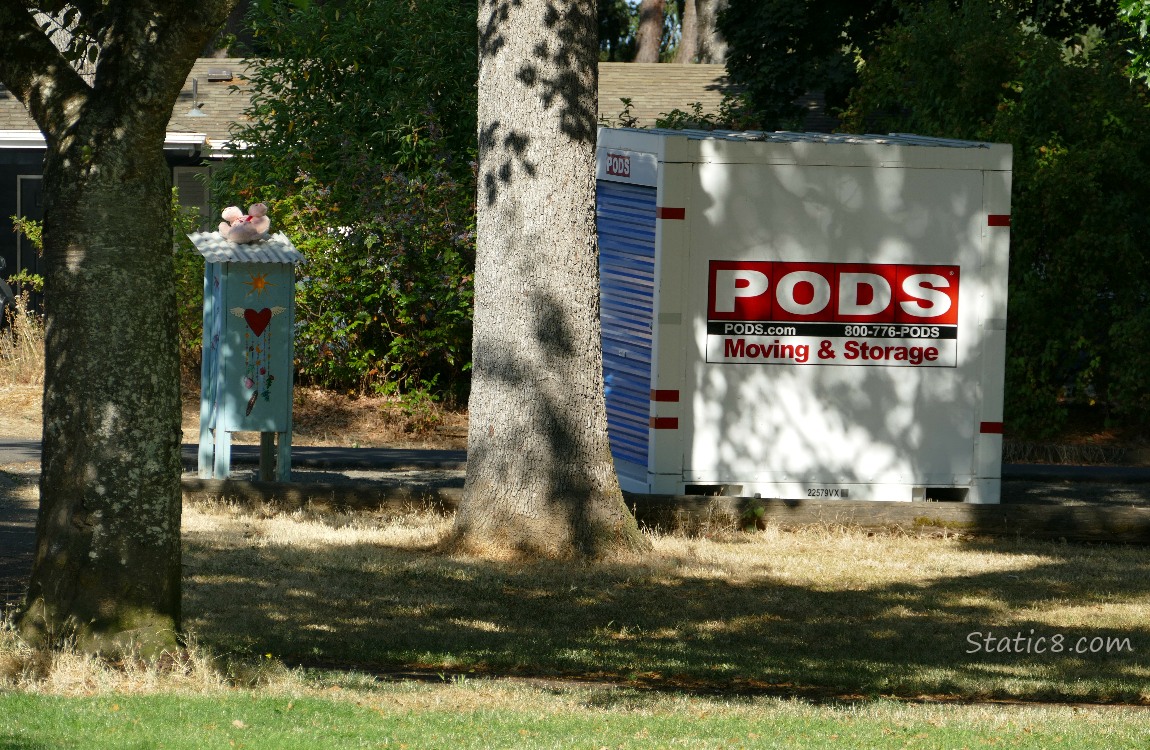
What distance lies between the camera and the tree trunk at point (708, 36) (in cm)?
4044

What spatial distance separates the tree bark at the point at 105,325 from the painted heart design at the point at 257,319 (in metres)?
5.48

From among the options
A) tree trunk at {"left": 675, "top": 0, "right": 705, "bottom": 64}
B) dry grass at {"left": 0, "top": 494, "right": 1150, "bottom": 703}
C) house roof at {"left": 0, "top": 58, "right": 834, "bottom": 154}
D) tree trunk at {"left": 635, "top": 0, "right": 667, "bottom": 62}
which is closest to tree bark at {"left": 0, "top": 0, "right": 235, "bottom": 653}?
dry grass at {"left": 0, "top": 494, "right": 1150, "bottom": 703}

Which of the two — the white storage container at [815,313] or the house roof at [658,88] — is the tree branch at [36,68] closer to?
the white storage container at [815,313]

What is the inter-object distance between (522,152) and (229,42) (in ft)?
7.54

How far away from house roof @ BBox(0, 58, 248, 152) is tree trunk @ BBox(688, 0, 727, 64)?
14.4m

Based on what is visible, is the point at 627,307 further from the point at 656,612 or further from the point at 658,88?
the point at 658,88

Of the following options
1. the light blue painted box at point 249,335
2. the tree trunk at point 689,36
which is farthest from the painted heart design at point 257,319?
the tree trunk at point 689,36

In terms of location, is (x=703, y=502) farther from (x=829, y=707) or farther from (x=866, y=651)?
(x=829, y=707)

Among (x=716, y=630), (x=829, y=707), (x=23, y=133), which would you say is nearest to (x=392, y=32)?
(x=23, y=133)

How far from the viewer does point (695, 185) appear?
464 inches

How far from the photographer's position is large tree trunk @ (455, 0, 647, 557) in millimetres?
10609

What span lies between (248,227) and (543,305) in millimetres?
3207

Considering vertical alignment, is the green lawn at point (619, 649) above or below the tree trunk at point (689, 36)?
below

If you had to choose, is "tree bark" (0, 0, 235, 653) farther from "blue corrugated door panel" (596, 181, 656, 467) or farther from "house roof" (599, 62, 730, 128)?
"house roof" (599, 62, 730, 128)
